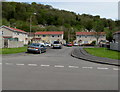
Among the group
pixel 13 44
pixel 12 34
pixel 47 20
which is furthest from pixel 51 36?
pixel 13 44

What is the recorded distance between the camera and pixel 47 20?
121125 mm

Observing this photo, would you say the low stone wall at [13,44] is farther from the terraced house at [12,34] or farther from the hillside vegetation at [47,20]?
the hillside vegetation at [47,20]

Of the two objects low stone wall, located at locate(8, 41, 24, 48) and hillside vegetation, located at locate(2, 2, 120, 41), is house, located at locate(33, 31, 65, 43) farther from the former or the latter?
low stone wall, located at locate(8, 41, 24, 48)

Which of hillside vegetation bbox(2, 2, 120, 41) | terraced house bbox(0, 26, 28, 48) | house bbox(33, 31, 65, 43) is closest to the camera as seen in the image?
terraced house bbox(0, 26, 28, 48)

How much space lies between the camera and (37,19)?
376 feet

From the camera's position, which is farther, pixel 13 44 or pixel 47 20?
pixel 47 20

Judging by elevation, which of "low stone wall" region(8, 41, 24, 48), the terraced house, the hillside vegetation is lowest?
"low stone wall" region(8, 41, 24, 48)

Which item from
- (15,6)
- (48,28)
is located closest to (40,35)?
(48,28)

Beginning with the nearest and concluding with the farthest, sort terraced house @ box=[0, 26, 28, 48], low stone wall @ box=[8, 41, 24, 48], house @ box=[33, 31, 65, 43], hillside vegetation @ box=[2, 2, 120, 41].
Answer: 1. low stone wall @ box=[8, 41, 24, 48]
2. terraced house @ box=[0, 26, 28, 48]
3. house @ box=[33, 31, 65, 43]
4. hillside vegetation @ box=[2, 2, 120, 41]

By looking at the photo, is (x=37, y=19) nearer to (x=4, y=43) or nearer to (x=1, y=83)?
(x=4, y=43)

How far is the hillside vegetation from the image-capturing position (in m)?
91.4

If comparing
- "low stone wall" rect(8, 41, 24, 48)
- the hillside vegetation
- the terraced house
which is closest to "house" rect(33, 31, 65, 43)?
A: the hillside vegetation

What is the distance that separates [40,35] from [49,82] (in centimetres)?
Result: 7670

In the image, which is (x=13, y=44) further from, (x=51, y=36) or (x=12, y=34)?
(x=51, y=36)
